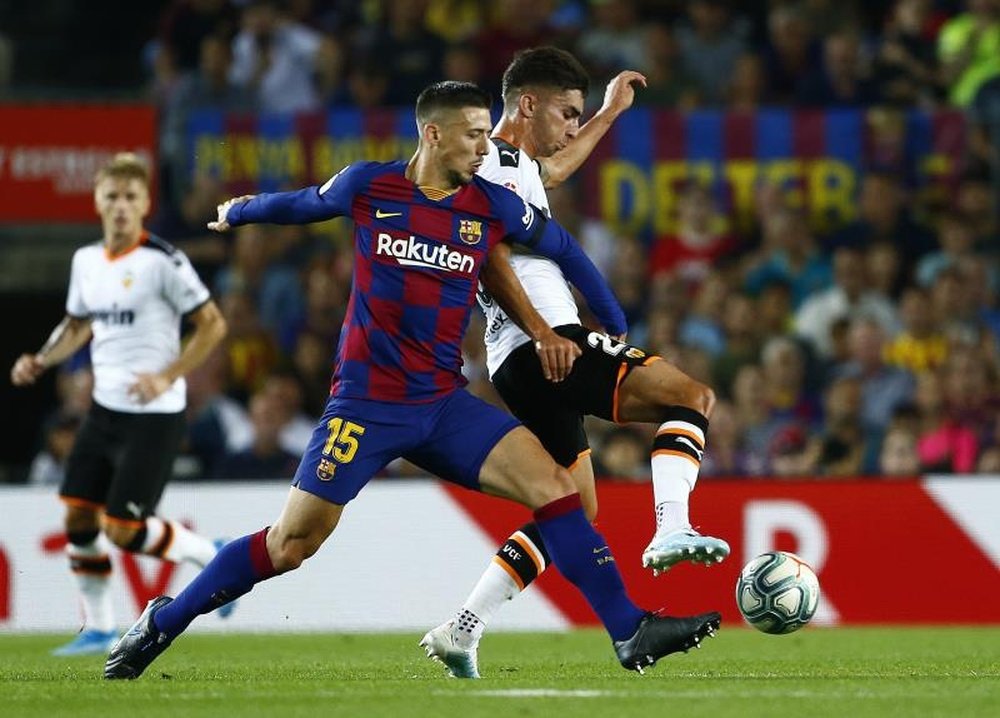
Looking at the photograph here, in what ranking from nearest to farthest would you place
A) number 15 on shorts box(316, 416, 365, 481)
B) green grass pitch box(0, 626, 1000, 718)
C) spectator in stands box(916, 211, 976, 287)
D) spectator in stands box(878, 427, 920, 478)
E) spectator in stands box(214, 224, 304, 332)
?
green grass pitch box(0, 626, 1000, 718) < number 15 on shorts box(316, 416, 365, 481) < spectator in stands box(878, 427, 920, 478) < spectator in stands box(916, 211, 976, 287) < spectator in stands box(214, 224, 304, 332)

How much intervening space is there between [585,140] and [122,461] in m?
3.09

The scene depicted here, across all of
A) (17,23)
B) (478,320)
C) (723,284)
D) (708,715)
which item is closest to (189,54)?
(17,23)

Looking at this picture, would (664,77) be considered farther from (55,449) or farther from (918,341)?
(55,449)

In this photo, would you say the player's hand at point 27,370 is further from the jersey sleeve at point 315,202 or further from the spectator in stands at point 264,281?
the spectator in stands at point 264,281

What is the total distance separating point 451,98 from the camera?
23.2ft

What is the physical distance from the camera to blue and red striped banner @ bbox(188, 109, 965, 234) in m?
14.2

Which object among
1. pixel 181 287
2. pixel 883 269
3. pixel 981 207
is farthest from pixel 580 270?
pixel 981 207

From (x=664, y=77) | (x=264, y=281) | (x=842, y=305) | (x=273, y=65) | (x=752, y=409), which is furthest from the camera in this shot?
(x=273, y=65)

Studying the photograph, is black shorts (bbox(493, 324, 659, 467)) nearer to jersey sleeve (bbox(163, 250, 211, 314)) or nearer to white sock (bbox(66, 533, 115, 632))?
jersey sleeve (bbox(163, 250, 211, 314))

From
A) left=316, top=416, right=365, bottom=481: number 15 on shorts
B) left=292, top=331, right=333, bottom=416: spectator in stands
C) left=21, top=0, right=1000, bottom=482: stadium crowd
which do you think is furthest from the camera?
left=292, top=331, right=333, bottom=416: spectator in stands

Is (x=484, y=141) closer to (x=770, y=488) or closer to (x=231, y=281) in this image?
(x=770, y=488)

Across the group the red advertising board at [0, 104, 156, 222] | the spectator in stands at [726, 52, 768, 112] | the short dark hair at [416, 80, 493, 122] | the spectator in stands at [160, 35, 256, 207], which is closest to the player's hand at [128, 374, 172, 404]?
the short dark hair at [416, 80, 493, 122]

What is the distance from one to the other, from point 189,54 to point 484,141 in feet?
29.9

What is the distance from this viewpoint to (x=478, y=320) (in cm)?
1353
